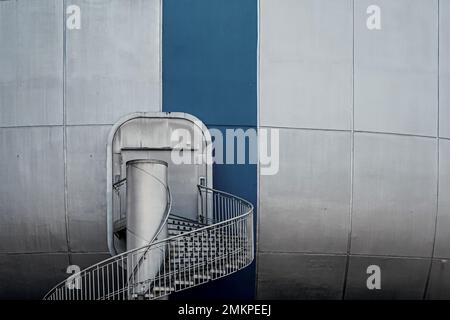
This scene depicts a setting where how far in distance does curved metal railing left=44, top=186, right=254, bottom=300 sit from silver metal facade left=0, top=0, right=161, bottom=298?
93 centimetres

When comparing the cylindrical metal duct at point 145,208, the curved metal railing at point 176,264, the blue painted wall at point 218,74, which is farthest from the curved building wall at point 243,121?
the cylindrical metal duct at point 145,208

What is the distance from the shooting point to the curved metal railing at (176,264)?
20.3 metres

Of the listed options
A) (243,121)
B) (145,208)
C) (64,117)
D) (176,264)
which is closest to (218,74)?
(243,121)

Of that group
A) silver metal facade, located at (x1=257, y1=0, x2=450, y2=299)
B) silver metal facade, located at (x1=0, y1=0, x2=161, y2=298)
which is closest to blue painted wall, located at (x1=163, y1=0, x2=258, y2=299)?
silver metal facade, located at (x1=257, y1=0, x2=450, y2=299)

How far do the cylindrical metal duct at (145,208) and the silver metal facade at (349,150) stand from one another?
256 cm

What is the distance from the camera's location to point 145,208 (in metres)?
20.6

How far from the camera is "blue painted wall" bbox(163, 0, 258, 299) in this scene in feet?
73.2

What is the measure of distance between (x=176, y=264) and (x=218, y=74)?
14.2 feet

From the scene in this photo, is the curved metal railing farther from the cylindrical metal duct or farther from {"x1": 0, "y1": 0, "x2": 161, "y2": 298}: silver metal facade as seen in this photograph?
{"x1": 0, "y1": 0, "x2": 161, "y2": 298}: silver metal facade

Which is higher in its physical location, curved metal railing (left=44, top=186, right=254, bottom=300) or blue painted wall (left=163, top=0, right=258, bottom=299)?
blue painted wall (left=163, top=0, right=258, bottom=299)

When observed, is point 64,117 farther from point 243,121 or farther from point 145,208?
point 243,121

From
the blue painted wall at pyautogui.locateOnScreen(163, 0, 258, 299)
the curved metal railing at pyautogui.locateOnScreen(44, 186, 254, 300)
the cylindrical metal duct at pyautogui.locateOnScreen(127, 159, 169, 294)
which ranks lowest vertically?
the curved metal railing at pyautogui.locateOnScreen(44, 186, 254, 300)

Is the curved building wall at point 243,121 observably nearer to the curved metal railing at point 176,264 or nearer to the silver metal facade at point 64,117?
the silver metal facade at point 64,117

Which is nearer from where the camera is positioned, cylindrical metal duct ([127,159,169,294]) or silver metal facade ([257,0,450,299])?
cylindrical metal duct ([127,159,169,294])
